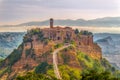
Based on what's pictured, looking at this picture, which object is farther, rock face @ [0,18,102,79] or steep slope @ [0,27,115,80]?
rock face @ [0,18,102,79]

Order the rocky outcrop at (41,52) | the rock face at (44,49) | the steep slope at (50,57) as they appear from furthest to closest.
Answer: the rock face at (44,49)
the rocky outcrop at (41,52)
the steep slope at (50,57)

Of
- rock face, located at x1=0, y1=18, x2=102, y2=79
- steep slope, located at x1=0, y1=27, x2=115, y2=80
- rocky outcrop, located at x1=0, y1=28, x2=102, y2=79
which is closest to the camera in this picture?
steep slope, located at x1=0, y1=27, x2=115, y2=80

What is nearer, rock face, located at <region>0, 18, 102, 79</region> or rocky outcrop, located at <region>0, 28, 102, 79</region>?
rocky outcrop, located at <region>0, 28, 102, 79</region>

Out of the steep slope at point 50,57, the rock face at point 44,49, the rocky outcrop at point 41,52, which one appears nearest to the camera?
the steep slope at point 50,57

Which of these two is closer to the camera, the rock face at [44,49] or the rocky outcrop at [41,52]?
the rocky outcrop at [41,52]

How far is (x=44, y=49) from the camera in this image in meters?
164

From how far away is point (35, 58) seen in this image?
165875 millimetres

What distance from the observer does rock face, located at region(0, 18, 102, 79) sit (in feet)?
527

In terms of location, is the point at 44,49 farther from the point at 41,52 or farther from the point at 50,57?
the point at 50,57

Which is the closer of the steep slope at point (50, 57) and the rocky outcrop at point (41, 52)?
the steep slope at point (50, 57)

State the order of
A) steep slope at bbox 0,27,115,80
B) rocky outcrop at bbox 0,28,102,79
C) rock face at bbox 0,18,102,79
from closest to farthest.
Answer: steep slope at bbox 0,27,115,80 → rocky outcrop at bbox 0,28,102,79 → rock face at bbox 0,18,102,79

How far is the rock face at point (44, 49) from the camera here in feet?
527

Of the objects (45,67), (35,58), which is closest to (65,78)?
(45,67)

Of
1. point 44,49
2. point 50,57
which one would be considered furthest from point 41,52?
point 50,57
